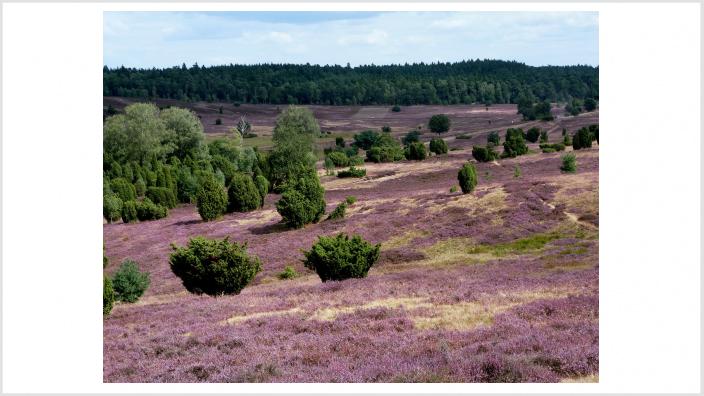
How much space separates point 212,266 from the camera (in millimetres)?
21375

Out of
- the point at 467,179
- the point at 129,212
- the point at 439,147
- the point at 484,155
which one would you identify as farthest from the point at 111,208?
the point at 439,147

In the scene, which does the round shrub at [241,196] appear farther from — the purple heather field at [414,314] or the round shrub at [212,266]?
the round shrub at [212,266]

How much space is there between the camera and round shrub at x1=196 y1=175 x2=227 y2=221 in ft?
149

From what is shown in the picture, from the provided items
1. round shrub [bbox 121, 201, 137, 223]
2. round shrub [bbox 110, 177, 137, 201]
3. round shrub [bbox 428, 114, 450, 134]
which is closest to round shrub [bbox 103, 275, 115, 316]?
round shrub [bbox 121, 201, 137, 223]

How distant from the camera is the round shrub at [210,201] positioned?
149 ft

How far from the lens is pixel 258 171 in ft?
215

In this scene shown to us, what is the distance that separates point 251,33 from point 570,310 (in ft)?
29.8

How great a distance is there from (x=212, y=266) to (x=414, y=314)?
8364 mm

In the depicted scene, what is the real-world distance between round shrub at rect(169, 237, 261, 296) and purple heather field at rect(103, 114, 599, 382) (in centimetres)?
81

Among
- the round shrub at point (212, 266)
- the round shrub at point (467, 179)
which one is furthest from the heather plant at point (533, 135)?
the round shrub at point (212, 266)

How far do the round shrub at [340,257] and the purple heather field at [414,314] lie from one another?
1.46m

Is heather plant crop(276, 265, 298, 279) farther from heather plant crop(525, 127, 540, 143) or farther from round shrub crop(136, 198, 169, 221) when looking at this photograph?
heather plant crop(525, 127, 540, 143)

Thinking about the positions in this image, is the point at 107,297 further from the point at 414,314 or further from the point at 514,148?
the point at 514,148

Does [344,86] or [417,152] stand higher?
[344,86]
